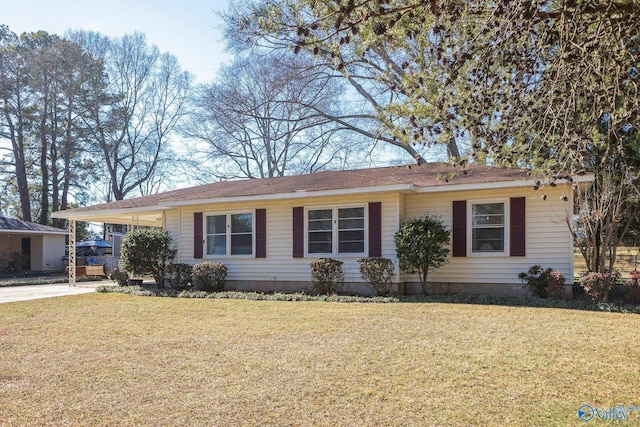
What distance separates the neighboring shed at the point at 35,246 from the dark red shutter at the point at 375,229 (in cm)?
1968

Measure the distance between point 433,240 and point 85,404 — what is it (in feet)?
27.2

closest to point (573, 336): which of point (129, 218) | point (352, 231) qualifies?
point (352, 231)

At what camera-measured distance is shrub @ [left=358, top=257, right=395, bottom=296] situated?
11.3 m

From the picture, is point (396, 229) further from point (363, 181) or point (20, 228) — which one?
point (20, 228)

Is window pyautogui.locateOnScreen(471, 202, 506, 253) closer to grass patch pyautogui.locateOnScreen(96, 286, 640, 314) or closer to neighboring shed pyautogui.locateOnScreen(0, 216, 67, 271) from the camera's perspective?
grass patch pyautogui.locateOnScreen(96, 286, 640, 314)

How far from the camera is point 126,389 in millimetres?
4246

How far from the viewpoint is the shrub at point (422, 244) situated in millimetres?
10758

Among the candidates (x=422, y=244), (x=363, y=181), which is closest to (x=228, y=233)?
(x=363, y=181)

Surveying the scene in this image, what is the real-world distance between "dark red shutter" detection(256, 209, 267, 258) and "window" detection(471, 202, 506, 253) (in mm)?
5567

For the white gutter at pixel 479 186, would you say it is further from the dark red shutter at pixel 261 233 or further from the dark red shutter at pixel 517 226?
the dark red shutter at pixel 261 233

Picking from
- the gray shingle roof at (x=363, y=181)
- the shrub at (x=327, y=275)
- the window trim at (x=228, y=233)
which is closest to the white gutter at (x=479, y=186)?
the gray shingle roof at (x=363, y=181)

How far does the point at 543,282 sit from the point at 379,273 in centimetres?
362

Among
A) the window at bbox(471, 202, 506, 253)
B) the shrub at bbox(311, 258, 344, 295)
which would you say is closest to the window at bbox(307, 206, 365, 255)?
the shrub at bbox(311, 258, 344, 295)

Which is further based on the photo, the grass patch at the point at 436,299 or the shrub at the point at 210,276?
the shrub at the point at 210,276
